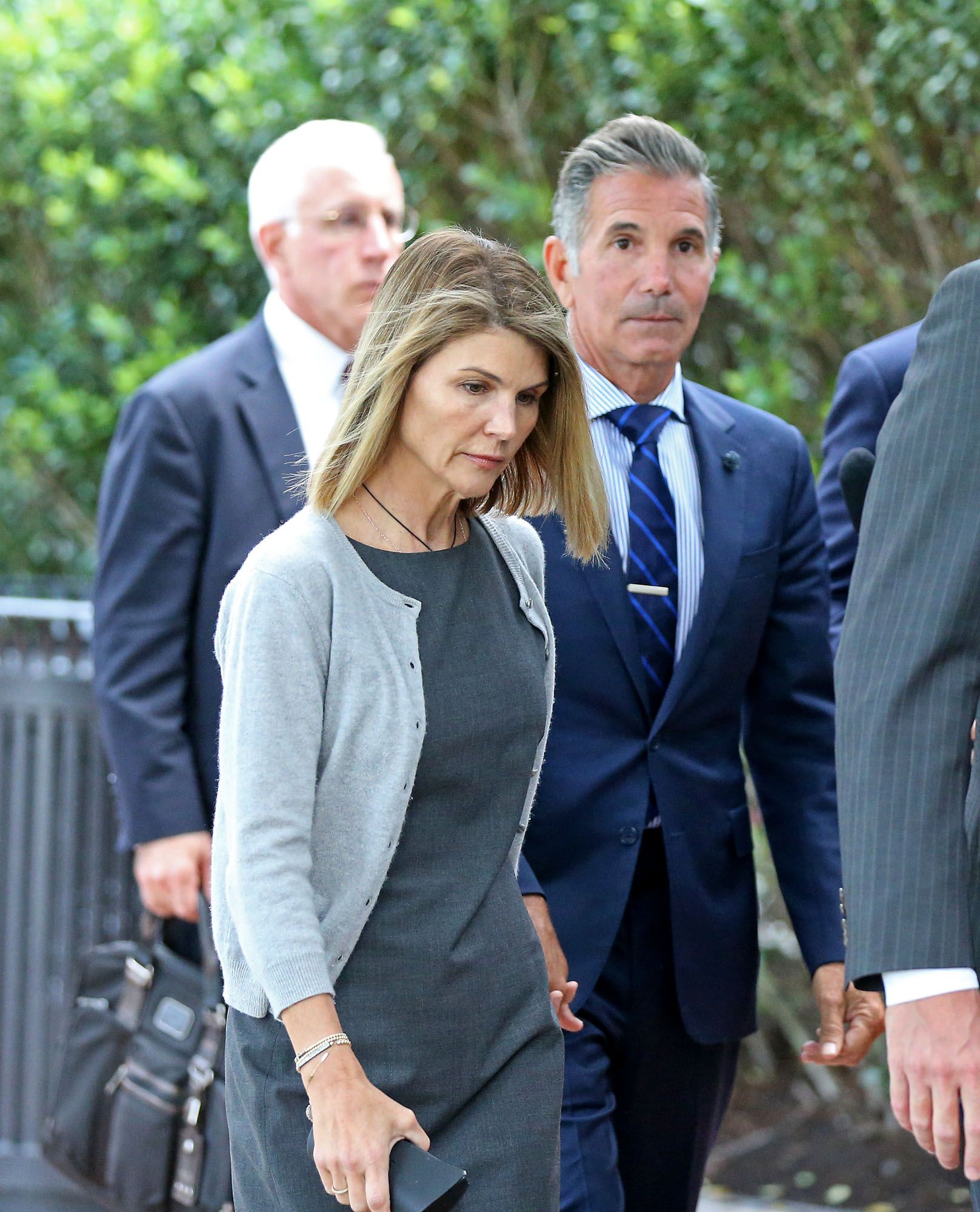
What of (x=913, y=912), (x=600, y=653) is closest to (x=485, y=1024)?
A: (x=913, y=912)

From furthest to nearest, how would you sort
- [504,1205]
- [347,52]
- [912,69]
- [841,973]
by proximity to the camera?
[347,52] < [912,69] < [841,973] < [504,1205]

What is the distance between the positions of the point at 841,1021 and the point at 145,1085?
1.39 metres

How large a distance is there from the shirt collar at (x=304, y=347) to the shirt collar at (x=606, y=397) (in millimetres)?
872

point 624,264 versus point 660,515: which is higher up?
point 624,264

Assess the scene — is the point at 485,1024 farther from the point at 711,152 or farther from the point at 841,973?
the point at 711,152

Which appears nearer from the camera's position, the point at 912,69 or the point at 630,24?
the point at 912,69

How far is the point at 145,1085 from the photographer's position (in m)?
3.37

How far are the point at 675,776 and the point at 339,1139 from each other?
1.08m

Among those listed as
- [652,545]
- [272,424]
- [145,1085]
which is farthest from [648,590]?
[145,1085]

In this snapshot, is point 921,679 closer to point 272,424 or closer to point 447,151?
point 272,424

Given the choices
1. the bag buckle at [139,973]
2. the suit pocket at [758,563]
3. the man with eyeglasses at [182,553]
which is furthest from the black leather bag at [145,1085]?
the suit pocket at [758,563]

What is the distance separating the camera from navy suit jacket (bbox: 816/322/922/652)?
332cm

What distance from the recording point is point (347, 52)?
5066 millimetres

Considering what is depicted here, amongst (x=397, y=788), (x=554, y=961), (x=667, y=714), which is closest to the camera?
(x=397, y=788)
